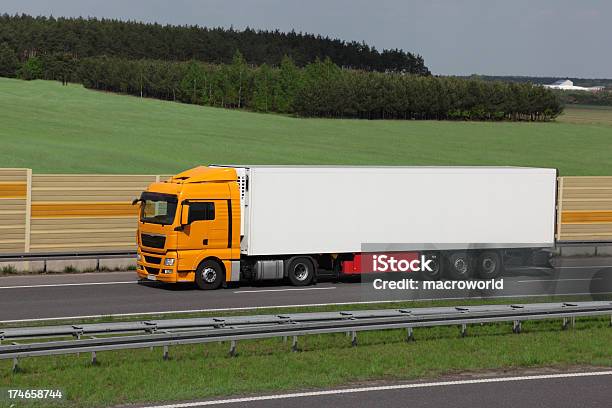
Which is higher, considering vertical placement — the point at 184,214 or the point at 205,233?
the point at 184,214

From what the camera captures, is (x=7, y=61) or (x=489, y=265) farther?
(x=7, y=61)

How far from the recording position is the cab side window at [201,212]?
86.5ft

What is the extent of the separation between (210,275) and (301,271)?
2600mm

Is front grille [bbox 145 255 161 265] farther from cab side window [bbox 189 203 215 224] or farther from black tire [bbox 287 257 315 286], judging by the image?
black tire [bbox 287 257 315 286]

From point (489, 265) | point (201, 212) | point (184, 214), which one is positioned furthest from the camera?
point (489, 265)

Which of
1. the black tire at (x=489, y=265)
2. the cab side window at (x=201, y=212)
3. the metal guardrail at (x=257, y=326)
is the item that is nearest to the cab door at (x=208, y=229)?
the cab side window at (x=201, y=212)

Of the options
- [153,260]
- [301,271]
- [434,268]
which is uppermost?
[153,260]

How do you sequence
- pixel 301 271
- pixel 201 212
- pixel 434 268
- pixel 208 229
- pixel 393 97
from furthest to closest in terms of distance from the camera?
pixel 393 97 < pixel 434 268 < pixel 301 271 < pixel 208 229 < pixel 201 212

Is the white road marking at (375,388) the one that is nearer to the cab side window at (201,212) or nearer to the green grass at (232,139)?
the cab side window at (201,212)

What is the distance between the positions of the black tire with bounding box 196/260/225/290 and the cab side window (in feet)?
3.79

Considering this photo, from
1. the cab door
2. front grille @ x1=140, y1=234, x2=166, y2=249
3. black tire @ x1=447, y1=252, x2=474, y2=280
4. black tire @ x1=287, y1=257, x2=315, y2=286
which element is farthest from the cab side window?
black tire @ x1=447, y1=252, x2=474, y2=280

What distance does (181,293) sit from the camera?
85.0 feet

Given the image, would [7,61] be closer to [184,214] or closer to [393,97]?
[393,97]

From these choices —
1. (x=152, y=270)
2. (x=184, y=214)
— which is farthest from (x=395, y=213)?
(x=152, y=270)
